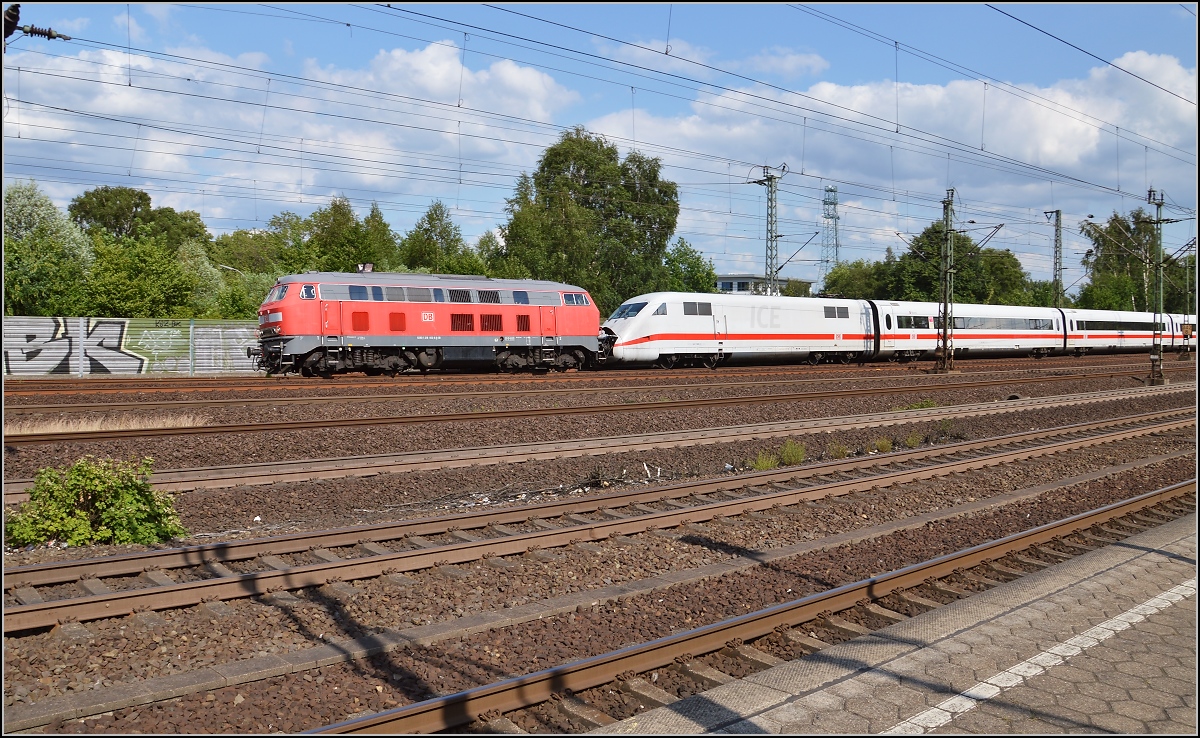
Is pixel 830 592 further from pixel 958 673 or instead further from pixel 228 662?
pixel 228 662

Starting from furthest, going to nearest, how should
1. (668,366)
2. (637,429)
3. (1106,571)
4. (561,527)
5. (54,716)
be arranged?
(668,366) → (637,429) → (561,527) → (1106,571) → (54,716)

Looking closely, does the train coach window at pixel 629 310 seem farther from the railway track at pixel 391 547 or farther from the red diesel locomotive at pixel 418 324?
the railway track at pixel 391 547

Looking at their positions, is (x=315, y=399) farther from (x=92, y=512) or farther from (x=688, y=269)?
(x=688, y=269)

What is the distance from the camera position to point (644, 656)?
5.57m

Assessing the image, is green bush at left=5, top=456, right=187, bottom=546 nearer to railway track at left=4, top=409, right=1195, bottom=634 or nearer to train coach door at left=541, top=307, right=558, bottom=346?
railway track at left=4, top=409, right=1195, bottom=634

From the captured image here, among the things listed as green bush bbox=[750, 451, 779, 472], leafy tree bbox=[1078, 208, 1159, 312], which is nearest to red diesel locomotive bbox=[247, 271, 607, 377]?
green bush bbox=[750, 451, 779, 472]

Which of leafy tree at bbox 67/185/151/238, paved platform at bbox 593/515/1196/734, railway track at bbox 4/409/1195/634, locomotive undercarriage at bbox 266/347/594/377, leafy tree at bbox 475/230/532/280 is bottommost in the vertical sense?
paved platform at bbox 593/515/1196/734

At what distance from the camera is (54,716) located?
15.5 feet

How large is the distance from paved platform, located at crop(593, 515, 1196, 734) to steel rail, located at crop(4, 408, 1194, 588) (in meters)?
4.27

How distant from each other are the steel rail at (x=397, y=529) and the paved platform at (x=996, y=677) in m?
4.27

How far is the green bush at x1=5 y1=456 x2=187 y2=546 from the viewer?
8.47m

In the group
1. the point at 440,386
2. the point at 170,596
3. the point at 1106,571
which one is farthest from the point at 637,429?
the point at 170,596

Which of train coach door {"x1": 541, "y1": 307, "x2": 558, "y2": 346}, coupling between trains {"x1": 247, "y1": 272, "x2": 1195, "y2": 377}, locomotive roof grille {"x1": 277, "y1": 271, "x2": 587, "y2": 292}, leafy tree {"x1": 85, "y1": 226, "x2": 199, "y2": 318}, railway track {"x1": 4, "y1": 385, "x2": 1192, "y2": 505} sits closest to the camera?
railway track {"x1": 4, "y1": 385, "x2": 1192, "y2": 505}

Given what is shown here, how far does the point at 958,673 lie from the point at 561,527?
176 inches
